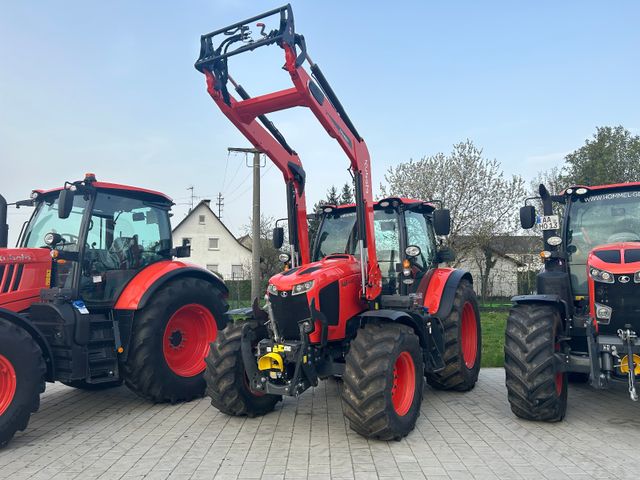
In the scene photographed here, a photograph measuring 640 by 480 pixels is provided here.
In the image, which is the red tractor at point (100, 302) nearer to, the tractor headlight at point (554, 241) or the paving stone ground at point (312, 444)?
the paving stone ground at point (312, 444)

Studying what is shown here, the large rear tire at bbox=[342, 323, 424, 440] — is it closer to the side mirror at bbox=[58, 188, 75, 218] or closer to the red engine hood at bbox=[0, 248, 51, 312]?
the side mirror at bbox=[58, 188, 75, 218]

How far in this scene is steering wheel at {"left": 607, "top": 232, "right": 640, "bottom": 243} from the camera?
5742mm

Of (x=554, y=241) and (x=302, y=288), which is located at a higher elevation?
(x=554, y=241)

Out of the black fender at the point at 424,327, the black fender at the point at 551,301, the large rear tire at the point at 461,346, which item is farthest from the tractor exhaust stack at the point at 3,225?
the black fender at the point at 551,301

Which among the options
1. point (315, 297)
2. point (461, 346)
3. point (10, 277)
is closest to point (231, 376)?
point (315, 297)

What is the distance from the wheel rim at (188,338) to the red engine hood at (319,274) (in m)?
1.85

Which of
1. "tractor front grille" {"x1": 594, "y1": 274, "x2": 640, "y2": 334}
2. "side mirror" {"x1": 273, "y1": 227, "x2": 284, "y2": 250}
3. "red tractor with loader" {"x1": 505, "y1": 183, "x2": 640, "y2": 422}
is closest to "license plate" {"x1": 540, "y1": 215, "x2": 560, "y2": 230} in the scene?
"red tractor with loader" {"x1": 505, "y1": 183, "x2": 640, "y2": 422}

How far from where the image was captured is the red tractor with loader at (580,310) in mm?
4934

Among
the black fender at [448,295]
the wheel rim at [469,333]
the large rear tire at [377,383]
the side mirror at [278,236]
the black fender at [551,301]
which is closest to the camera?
the large rear tire at [377,383]

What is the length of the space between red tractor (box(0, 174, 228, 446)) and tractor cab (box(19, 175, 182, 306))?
0.01m

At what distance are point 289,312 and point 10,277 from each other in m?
3.01

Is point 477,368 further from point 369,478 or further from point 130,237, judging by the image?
point 130,237

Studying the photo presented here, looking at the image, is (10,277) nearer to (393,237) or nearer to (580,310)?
(393,237)

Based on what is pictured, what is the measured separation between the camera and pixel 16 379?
4.73 m
